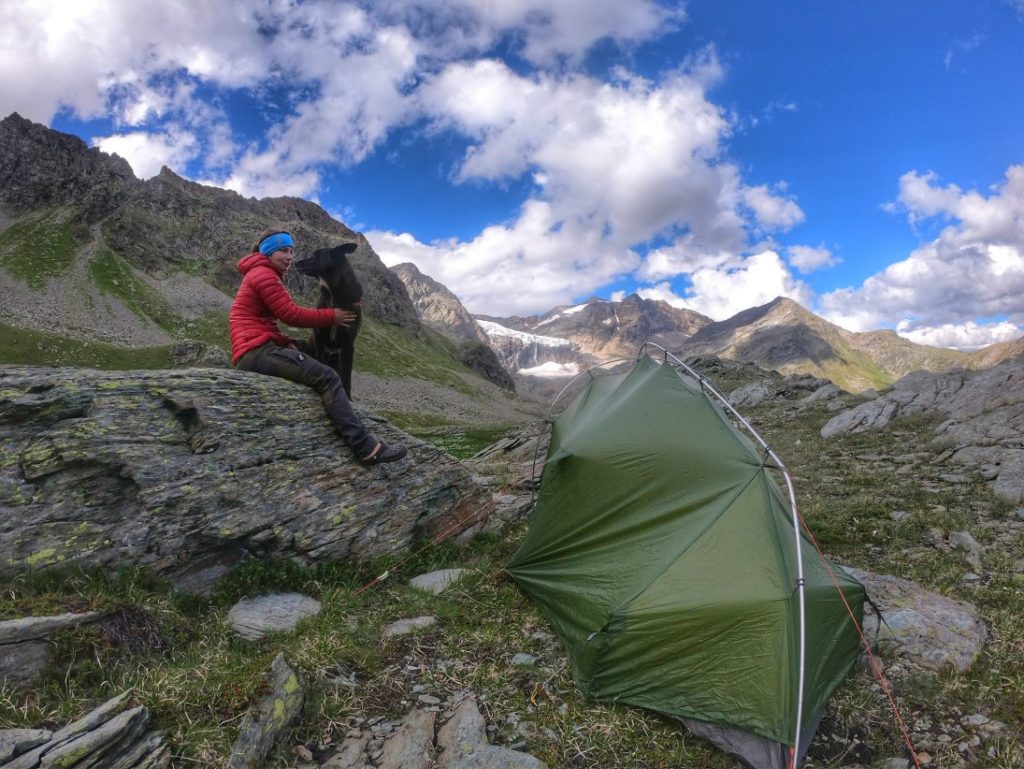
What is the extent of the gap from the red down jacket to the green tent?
5.20 meters

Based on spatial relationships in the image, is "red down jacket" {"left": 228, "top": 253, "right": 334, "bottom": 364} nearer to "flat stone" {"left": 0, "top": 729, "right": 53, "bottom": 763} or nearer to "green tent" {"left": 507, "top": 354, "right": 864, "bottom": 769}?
"green tent" {"left": 507, "top": 354, "right": 864, "bottom": 769}

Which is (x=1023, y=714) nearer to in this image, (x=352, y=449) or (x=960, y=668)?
(x=960, y=668)

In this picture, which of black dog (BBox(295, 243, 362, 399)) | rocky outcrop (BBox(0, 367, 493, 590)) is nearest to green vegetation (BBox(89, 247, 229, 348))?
black dog (BBox(295, 243, 362, 399))

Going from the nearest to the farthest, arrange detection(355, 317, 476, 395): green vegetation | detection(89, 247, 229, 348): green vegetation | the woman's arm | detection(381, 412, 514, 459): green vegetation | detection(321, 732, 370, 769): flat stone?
detection(321, 732, 370, 769): flat stone
the woman's arm
detection(381, 412, 514, 459): green vegetation
detection(89, 247, 229, 348): green vegetation
detection(355, 317, 476, 395): green vegetation

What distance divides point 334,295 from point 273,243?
5.01 ft

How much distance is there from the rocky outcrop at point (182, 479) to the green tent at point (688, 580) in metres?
3.31

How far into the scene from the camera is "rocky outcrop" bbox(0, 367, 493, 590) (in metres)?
7.32

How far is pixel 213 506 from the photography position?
8.30m

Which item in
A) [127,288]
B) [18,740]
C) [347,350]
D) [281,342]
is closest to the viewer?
[18,740]

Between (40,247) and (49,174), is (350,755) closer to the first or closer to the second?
(40,247)

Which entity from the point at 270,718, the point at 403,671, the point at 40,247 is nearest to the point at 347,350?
the point at 403,671

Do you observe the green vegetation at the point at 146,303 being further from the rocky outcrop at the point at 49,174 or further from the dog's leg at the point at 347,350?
the dog's leg at the point at 347,350

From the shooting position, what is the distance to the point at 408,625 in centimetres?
811

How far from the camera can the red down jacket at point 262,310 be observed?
9.70 meters
